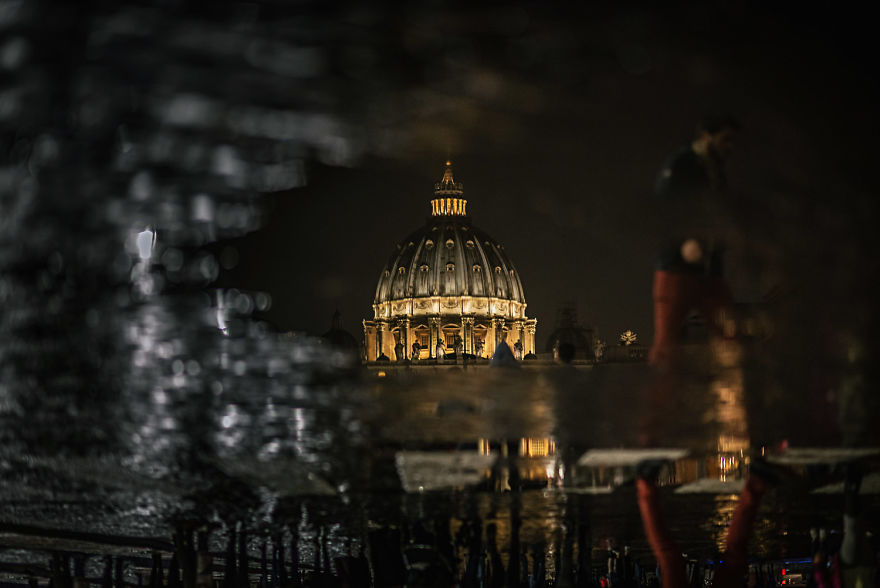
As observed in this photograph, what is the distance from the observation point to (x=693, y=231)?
95.7 inches

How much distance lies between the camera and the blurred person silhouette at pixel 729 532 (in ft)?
14.3

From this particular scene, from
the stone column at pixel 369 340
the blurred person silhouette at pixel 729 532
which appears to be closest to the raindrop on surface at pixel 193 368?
the stone column at pixel 369 340

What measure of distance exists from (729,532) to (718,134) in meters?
2.67

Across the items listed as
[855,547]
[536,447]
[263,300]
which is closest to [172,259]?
[263,300]

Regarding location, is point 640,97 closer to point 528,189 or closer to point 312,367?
point 528,189

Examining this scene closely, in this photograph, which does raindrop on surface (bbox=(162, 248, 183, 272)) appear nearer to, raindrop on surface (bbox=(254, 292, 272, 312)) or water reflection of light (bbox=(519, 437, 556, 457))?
raindrop on surface (bbox=(254, 292, 272, 312))

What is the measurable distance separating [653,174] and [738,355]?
2.75ft

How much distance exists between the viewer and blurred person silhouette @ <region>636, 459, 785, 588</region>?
435 cm

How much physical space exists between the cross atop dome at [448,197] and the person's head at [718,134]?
45 cm

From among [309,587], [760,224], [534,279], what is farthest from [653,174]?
[309,587]

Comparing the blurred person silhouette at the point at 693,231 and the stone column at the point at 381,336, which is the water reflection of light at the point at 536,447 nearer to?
the stone column at the point at 381,336

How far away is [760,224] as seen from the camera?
2365mm

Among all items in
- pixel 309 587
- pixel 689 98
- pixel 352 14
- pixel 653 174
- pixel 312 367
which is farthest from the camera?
pixel 309 587

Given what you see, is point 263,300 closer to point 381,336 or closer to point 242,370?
point 242,370
